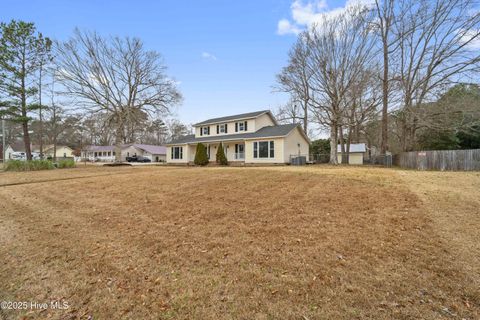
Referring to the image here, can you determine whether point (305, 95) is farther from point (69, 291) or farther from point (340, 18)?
point (69, 291)

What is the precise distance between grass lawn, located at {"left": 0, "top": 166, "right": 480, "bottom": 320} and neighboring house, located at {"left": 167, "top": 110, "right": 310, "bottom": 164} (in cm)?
1402

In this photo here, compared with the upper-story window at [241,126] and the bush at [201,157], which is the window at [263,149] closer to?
the upper-story window at [241,126]

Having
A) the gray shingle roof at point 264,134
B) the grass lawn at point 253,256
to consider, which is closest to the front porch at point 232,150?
the gray shingle roof at point 264,134

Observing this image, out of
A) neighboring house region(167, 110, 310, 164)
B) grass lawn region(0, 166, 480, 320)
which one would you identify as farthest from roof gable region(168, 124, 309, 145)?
grass lawn region(0, 166, 480, 320)

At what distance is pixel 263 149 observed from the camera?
2152cm

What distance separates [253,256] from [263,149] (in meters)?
18.2

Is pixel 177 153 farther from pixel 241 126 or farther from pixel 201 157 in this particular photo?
pixel 241 126

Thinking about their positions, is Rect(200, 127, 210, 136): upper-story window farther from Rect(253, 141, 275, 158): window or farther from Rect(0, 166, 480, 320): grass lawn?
Rect(0, 166, 480, 320): grass lawn

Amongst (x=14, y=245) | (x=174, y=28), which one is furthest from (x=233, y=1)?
(x=14, y=245)

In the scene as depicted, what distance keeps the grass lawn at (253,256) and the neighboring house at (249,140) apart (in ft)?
46.0

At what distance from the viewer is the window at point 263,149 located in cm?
2102

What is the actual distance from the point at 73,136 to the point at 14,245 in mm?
62172

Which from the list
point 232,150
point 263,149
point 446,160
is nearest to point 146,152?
point 232,150

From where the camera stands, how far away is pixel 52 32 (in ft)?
67.7
